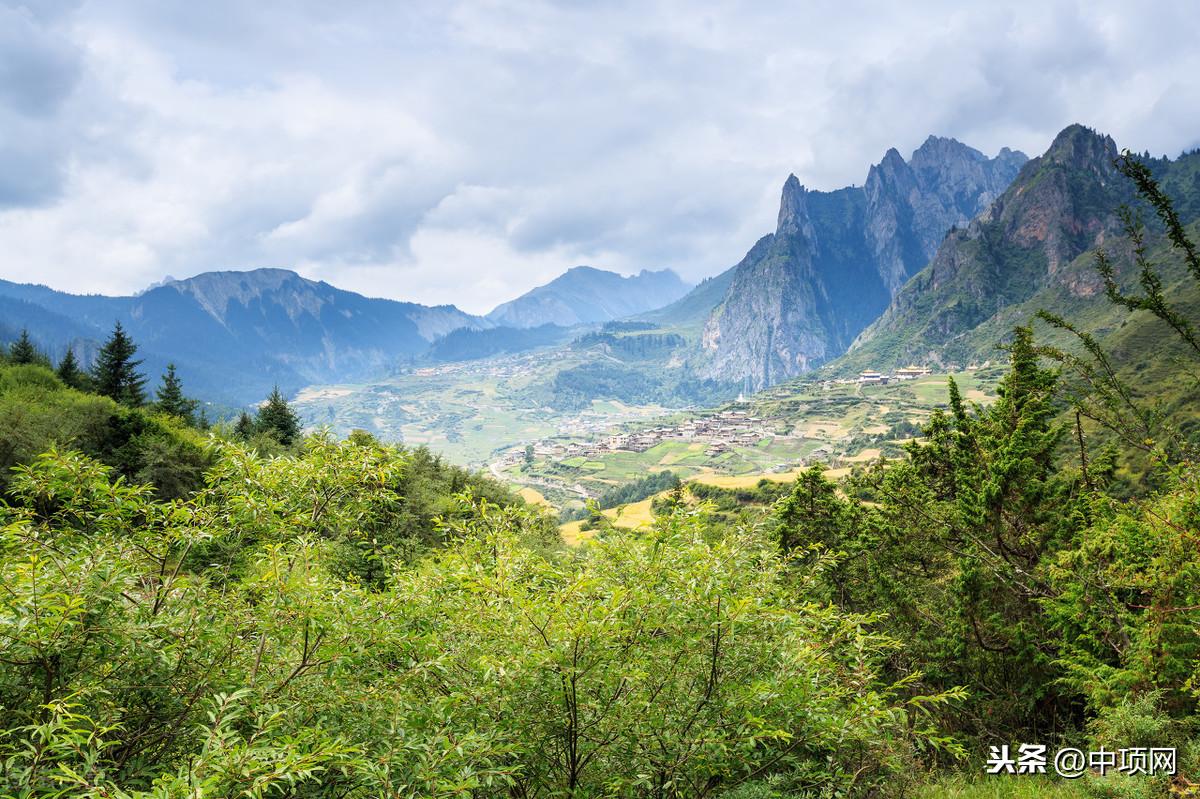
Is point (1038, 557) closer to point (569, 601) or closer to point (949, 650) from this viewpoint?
point (949, 650)

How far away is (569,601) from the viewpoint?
4.93 metres

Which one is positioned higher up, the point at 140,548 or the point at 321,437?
the point at 321,437

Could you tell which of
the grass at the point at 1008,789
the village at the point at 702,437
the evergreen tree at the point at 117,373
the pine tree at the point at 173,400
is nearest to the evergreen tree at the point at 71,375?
the evergreen tree at the point at 117,373

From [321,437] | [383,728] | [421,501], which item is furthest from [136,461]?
[383,728]

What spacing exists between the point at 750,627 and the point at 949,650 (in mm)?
12422

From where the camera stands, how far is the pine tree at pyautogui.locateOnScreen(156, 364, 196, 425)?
4818 cm

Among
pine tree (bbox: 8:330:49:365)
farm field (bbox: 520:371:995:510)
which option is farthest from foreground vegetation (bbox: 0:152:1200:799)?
farm field (bbox: 520:371:995:510)

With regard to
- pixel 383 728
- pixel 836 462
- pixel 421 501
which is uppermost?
pixel 383 728

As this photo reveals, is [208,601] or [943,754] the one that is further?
[943,754]

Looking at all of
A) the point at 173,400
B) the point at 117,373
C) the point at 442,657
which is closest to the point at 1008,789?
the point at 442,657

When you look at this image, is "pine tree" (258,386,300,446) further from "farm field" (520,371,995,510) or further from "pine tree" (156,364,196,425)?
"farm field" (520,371,995,510)

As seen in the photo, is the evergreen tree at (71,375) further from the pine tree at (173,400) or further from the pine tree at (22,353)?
the pine tree at (173,400)

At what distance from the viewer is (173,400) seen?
4966cm

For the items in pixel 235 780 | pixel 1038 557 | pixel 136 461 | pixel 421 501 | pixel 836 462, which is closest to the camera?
pixel 235 780
